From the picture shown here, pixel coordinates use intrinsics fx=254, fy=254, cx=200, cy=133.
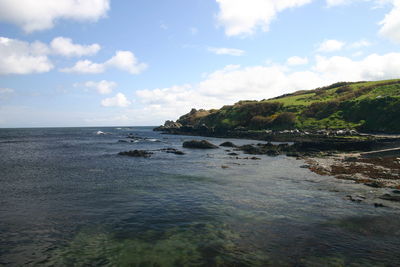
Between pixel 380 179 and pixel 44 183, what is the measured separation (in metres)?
40.3

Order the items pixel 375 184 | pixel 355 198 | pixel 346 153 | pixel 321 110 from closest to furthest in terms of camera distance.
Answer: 1. pixel 355 198
2. pixel 375 184
3. pixel 346 153
4. pixel 321 110

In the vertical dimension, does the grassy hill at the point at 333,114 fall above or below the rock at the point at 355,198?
above

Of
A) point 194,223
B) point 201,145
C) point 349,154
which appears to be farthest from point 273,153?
point 194,223

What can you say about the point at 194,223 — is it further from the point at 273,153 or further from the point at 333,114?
the point at 333,114

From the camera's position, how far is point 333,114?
97.5 metres

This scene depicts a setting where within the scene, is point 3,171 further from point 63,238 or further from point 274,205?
point 274,205

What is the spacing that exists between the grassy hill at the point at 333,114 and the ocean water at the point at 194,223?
58987mm

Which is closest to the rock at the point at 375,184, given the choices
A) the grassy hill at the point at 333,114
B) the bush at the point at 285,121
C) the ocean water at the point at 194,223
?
the ocean water at the point at 194,223

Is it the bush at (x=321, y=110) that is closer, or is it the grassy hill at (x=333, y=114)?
the grassy hill at (x=333, y=114)

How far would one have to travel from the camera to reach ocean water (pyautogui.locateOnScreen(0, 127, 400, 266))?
13547 mm

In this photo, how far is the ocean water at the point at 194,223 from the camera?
44.4 feet

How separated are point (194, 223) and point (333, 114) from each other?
95482mm

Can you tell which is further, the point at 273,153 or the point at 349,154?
the point at 273,153

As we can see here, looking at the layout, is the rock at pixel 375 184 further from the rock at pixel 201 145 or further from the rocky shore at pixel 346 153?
the rock at pixel 201 145
